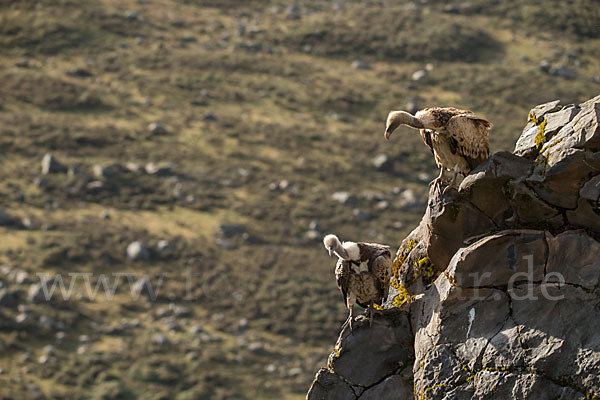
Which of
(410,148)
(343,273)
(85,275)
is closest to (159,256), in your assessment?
(85,275)

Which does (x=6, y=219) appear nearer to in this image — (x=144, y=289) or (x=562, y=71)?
(x=144, y=289)

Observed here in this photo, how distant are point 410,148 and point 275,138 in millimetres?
9797

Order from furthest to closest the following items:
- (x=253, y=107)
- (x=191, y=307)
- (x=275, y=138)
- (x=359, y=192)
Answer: (x=253, y=107), (x=275, y=138), (x=359, y=192), (x=191, y=307)

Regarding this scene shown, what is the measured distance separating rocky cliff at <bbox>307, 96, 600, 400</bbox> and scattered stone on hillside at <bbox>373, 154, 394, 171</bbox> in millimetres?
44829

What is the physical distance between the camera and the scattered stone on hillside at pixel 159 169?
52656 millimetres

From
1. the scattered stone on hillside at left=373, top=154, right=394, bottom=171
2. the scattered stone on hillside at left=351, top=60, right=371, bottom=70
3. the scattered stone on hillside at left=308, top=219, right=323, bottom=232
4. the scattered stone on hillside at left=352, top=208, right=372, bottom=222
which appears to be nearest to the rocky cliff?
the scattered stone on hillside at left=308, top=219, right=323, bottom=232

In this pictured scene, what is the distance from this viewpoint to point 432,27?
80.1 metres

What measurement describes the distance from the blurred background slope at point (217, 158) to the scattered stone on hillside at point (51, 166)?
168mm

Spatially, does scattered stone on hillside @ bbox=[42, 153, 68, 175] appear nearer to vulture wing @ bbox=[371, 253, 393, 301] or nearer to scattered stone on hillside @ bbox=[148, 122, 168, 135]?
scattered stone on hillside @ bbox=[148, 122, 168, 135]

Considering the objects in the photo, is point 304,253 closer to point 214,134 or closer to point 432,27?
point 214,134

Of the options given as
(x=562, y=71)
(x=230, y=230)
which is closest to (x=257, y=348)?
(x=230, y=230)

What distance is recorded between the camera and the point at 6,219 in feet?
143

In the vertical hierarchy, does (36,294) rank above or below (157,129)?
below

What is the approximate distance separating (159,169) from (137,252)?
469 inches
